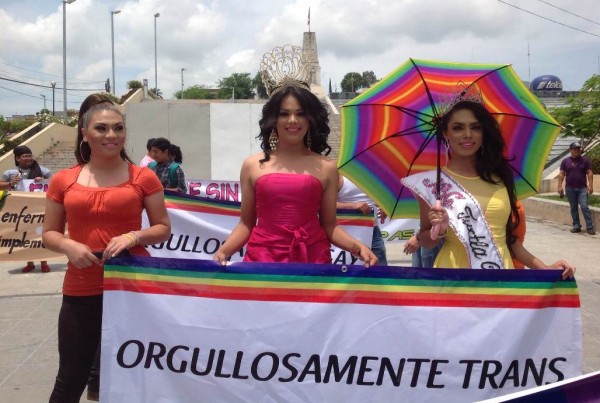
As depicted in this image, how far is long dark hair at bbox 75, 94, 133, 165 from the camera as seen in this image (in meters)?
3.07

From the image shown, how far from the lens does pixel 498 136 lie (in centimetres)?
324

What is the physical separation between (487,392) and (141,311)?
1.46 m

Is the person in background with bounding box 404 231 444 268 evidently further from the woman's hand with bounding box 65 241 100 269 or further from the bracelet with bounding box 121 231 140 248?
the woman's hand with bounding box 65 241 100 269

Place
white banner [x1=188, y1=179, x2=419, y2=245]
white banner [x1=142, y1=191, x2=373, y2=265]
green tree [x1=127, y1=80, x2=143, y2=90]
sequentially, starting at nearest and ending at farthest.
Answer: white banner [x1=142, y1=191, x2=373, y2=265], white banner [x1=188, y1=179, x2=419, y2=245], green tree [x1=127, y1=80, x2=143, y2=90]

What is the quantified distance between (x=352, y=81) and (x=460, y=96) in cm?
10496

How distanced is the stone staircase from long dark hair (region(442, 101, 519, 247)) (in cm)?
2361

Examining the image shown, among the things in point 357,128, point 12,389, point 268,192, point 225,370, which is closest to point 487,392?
point 225,370

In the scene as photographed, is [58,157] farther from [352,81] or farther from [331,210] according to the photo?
[352,81]

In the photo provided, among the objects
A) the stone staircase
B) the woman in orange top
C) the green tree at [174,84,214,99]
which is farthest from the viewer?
the green tree at [174,84,214,99]

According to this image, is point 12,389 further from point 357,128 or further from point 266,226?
point 357,128

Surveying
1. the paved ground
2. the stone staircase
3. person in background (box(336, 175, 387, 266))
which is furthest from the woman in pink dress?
the stone staircase

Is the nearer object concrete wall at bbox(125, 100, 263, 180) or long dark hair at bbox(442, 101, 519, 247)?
long dark hair at bbox(442, 101, 519, 247)

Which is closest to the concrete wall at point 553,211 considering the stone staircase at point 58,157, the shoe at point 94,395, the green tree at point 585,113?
the green tree at point 585,113

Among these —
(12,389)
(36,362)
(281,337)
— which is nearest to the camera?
(281,337)
